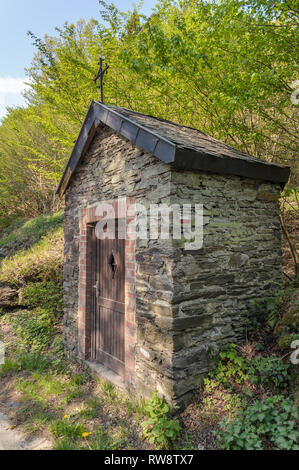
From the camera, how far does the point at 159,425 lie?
272cm

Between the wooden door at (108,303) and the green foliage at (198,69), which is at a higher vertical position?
the green foliage at (198,69)

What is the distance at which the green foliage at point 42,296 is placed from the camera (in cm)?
651

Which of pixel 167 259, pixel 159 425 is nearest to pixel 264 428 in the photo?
pixel 159 425

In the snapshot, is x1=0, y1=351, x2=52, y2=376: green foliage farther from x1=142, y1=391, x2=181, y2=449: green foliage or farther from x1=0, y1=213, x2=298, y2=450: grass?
x1=142, y1=391, x2=181, y2=449: green foliage

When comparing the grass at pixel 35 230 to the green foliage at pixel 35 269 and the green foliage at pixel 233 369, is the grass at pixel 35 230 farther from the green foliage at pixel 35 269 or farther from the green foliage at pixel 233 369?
the green foliage at pixel 233 369

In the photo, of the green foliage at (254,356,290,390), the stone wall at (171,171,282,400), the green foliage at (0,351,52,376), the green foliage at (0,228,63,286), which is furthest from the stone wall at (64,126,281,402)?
the green foliage at (0,228,63,286)

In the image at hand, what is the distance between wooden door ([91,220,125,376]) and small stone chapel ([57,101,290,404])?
0.05 ft

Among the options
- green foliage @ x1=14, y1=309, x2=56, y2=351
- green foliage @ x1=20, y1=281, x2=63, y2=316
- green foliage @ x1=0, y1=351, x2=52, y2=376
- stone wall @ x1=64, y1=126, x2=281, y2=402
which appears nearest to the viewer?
stone wall @ x1=64, y1=126, x2=281, y2=402

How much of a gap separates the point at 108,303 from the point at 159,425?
6.08 feet

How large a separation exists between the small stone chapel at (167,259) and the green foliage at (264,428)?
62 centimetres

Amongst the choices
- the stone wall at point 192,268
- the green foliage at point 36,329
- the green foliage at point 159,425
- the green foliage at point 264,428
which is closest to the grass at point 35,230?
the green foliage at point 36,329

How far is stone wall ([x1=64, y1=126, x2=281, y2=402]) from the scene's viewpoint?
2.96 m

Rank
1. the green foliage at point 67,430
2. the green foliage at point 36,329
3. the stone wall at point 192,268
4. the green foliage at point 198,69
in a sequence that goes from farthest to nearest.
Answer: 1. the green foliage at point 36,329
2. the green foliage at point 198,69
3. the green foliage at point 67,430
4. the stone wall at point 192,268

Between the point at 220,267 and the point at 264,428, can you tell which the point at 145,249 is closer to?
the point at 220,267
